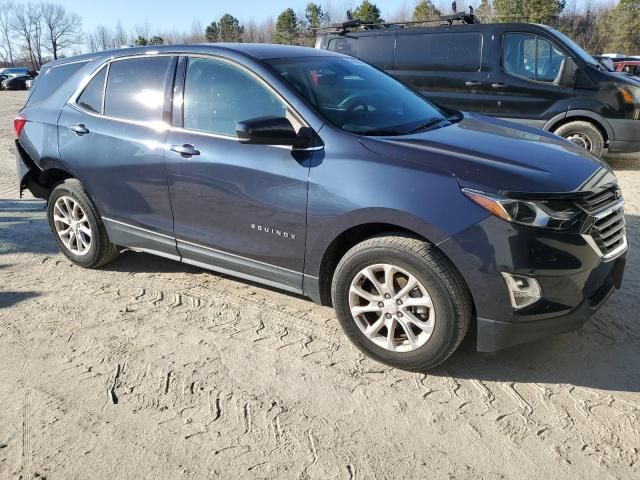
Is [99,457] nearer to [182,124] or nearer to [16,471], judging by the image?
[16,471]

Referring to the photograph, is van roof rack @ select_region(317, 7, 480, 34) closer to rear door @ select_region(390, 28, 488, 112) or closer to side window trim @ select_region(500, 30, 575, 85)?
rear door @ select_region(390, 28, 488, 112)

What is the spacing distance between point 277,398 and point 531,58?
6.75 metres

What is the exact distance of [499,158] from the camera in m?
2.89

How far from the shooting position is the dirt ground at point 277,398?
7.84 feet

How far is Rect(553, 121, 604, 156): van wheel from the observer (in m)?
7.48

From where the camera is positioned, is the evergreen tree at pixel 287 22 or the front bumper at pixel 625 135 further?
the evergreen tree at pixel 287 22

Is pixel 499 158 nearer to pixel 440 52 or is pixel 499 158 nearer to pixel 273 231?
pixel 273 231

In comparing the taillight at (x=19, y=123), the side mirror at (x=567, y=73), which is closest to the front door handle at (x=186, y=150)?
the taillight at (x=19, y=123)

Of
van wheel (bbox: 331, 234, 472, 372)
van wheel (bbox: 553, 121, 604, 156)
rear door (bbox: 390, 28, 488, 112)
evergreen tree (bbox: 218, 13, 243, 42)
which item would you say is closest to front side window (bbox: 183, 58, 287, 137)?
van wheel (bbox: 331, 234, 472, 372)

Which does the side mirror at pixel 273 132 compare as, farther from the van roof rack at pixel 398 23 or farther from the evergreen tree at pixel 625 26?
the evergreen tree at pixel 625 26

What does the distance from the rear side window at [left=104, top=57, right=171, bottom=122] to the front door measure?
205 mm

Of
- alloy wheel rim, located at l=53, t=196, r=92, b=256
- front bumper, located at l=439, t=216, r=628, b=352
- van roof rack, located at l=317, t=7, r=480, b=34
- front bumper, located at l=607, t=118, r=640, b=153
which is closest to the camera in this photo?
front bumper, located at l=439, t=216, r=628, b=352

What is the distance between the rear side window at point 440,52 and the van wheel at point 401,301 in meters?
6.04

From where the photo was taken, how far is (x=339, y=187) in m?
3.01
